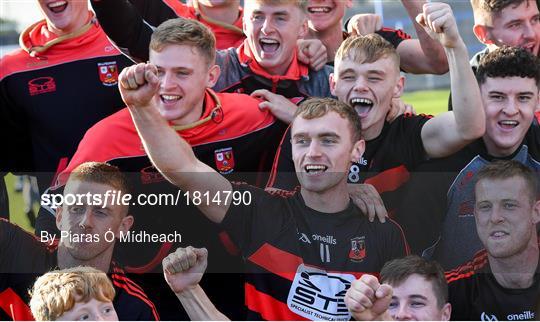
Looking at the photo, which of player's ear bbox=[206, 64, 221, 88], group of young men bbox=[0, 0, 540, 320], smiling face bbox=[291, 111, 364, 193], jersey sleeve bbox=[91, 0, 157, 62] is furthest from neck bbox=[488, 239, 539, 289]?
jersey sleeve bbox=[91, 0, 157, 62]

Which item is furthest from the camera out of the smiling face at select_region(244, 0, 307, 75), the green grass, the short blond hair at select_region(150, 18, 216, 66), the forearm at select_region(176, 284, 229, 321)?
the green grass

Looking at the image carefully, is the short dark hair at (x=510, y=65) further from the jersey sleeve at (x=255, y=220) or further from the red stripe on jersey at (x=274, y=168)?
the jersey sleeve at (x=255, y=220)

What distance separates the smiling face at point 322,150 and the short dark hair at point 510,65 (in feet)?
2.20

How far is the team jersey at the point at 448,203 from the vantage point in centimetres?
438

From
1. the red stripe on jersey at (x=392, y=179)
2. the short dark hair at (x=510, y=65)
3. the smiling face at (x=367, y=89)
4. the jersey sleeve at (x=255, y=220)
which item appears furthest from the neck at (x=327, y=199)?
the short dark hair at (x=510, y=65)

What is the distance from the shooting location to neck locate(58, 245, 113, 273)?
4227 mm

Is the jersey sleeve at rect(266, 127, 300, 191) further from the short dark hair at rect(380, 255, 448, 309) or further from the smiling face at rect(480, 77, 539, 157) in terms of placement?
the smiling face at rect(480, 77, 539, 157)

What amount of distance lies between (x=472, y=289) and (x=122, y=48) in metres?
1.82

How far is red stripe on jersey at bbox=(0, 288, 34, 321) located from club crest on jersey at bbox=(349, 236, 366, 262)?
1240mm

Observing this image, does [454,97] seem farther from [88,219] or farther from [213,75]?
[88,219]

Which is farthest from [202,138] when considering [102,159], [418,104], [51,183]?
[418,104]

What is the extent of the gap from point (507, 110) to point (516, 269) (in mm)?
638

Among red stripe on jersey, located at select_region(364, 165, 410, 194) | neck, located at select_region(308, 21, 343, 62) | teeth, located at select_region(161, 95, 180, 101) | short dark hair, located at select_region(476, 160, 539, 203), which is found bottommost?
red stripe on jersey, located at select_region(364, 165, 410, 194)

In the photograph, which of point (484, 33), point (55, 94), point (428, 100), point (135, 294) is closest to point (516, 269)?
point (484, 33)
